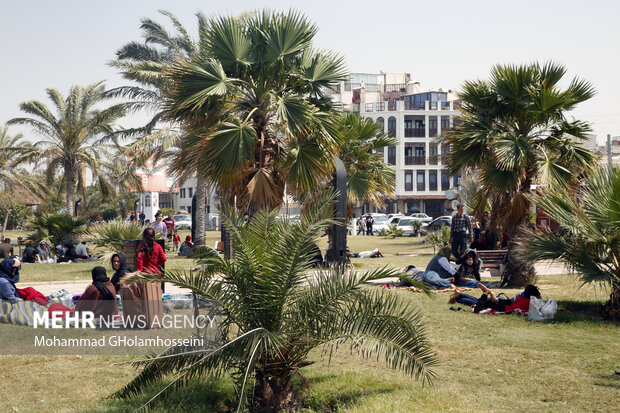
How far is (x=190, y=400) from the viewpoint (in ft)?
20.0

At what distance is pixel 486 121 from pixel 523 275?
134 inches

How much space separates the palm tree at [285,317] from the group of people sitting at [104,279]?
3.28 meters

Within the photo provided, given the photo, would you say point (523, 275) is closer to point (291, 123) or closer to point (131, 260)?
point (291, 123)

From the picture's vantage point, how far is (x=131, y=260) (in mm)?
13266

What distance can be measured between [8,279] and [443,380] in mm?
6981

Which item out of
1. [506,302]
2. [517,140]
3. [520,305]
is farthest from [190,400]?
[517,140]

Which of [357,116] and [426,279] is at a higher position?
[357,116]

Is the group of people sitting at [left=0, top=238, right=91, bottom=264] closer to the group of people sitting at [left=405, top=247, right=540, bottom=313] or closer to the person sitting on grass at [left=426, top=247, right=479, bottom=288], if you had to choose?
the group of people sitting at [left=405, top=247, right=540, bottom=313]

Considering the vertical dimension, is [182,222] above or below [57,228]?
below

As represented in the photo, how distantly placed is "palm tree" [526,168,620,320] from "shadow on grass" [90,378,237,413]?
5.81 meters

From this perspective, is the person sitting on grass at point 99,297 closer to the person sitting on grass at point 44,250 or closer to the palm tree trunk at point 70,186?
the person sitting on grass at point 44,250

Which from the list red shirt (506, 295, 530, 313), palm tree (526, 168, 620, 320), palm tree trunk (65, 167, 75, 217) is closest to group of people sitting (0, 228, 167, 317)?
red shirt (506, 295, 530, 313)

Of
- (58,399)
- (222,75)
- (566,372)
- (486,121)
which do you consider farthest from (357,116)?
(58,399)

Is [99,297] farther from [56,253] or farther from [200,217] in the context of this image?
[200,217]
